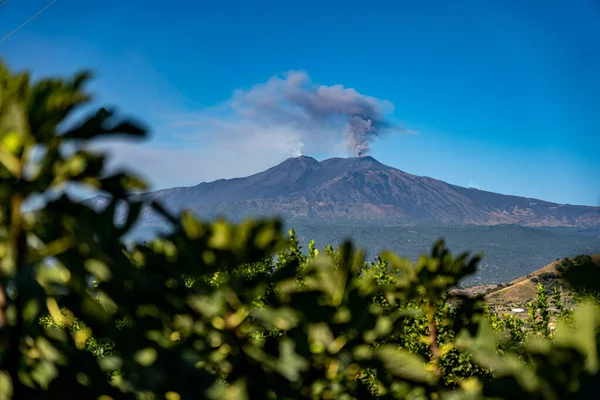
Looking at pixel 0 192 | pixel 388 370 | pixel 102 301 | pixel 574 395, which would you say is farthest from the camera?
pixel 388 370

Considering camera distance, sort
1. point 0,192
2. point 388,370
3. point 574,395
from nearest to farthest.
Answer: point 574,395
point 0,192
point 388,370

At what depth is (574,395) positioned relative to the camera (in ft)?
2.79

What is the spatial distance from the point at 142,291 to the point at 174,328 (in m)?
0.37

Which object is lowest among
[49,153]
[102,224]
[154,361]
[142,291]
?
[154,361]

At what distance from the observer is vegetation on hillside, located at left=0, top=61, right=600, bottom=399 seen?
931 mm

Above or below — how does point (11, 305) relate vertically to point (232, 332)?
above

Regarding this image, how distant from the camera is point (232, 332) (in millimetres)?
1392

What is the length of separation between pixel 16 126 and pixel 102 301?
48 cm

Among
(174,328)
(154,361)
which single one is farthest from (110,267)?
(174,328)

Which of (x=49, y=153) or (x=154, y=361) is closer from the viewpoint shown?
(x=154, y=361)

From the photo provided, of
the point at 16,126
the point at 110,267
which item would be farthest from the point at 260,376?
the point at 16,126

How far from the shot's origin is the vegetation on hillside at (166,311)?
3.05ft

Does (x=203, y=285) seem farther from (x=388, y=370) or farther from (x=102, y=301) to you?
(x=388, y=370)

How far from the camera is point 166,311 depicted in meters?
1.17
